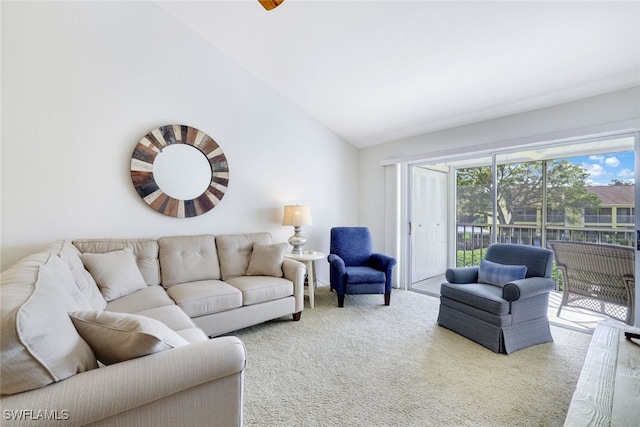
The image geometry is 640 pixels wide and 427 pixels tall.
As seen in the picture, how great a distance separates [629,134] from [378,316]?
277cm

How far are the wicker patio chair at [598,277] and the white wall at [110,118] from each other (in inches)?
125

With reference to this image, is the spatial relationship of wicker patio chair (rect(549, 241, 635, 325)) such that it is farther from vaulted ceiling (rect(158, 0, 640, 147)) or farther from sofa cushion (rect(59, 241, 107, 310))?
sofa cushion (rect(59, 241, 107, 310))

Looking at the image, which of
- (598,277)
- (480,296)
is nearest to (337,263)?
(480,296)

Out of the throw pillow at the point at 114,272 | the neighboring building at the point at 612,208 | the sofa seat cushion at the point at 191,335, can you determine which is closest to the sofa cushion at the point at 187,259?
the throw pillow at the point at 114,272

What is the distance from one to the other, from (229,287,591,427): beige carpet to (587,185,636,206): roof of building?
4.06 ft

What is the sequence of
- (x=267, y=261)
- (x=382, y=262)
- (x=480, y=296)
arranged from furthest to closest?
1. (x=382, y=262)
2. (x=267, y=261)
3. (x=480, y=296)

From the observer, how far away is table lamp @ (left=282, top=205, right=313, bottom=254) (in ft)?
11.4

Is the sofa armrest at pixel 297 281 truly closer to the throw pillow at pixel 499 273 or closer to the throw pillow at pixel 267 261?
the throw pillow at pixel 267 261

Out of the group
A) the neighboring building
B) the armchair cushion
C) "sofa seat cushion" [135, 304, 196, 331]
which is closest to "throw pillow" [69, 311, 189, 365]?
"sofa seat cushion" [135, 304, 196, 331]

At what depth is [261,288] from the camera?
263 cm

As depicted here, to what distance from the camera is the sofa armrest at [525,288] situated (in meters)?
2.23

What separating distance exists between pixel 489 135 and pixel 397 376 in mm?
2724

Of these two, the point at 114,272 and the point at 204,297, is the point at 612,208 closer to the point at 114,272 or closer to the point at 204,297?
the point at 204,297

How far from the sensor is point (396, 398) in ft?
5.65
